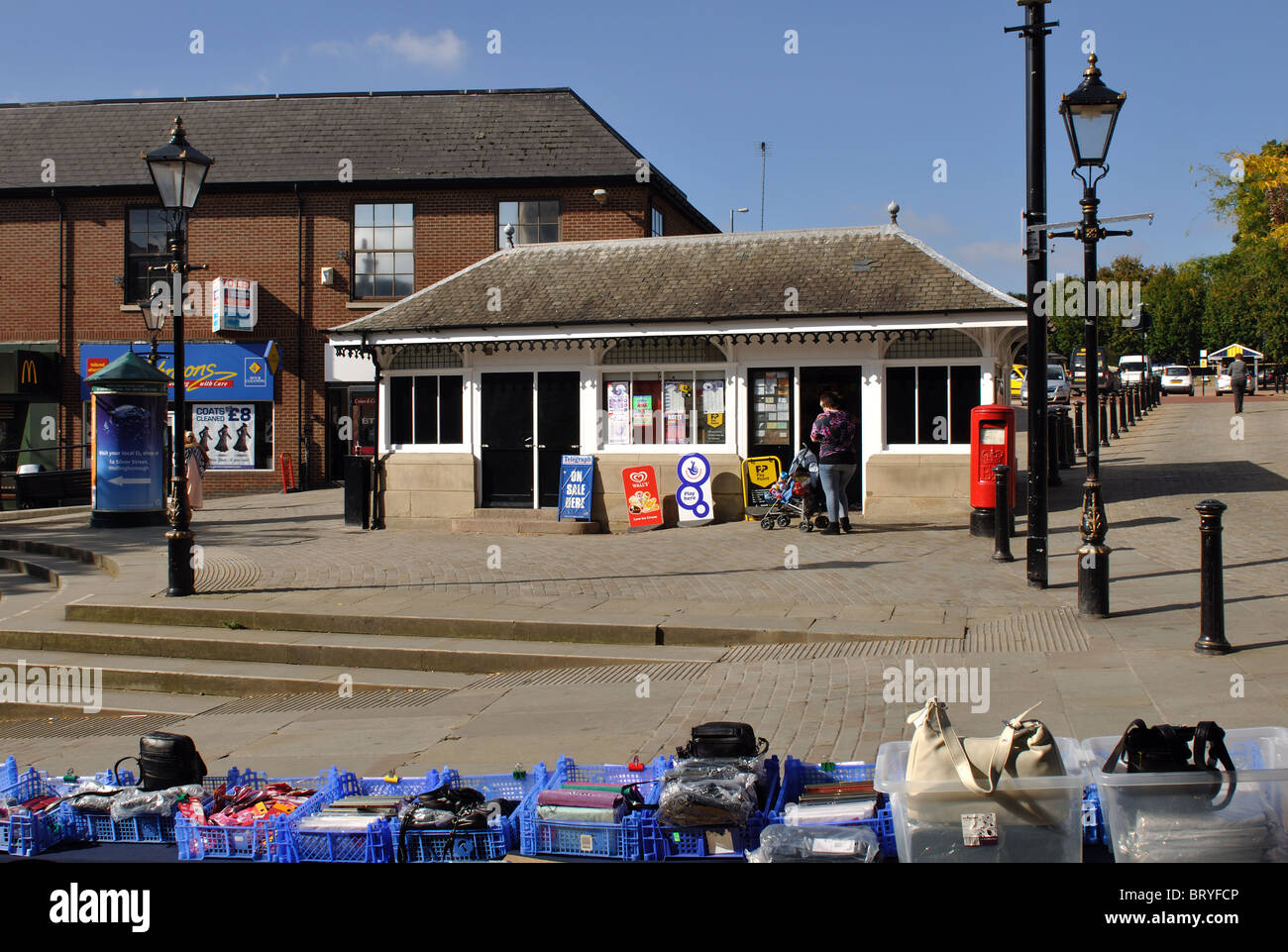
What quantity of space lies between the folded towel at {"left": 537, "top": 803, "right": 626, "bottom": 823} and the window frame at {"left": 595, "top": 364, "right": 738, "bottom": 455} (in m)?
12.8

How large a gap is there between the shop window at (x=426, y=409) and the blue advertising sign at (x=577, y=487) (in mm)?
2163

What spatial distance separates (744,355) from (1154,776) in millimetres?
13494

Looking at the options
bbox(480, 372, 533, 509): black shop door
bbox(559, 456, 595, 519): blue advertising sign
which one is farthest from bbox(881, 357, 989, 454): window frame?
bbox(480, 372, 533, 509): black shop door

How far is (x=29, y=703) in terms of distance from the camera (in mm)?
9008

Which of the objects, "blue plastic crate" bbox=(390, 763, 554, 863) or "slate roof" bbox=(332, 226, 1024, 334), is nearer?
"blue plastic crate" bbox=(390, 763, 554, 863)

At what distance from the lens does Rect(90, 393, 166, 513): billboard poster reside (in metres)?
17.9

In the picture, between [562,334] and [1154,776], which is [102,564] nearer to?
[562,334]

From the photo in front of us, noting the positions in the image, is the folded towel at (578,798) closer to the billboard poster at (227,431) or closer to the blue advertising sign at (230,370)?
the blue advertising sign at (230,370)

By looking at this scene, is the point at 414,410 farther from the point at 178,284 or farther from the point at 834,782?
the point at 834,782

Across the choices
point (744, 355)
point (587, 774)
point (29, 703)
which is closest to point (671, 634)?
point (587, 774)

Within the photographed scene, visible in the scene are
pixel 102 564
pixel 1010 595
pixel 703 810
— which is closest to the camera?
pixel 703 810

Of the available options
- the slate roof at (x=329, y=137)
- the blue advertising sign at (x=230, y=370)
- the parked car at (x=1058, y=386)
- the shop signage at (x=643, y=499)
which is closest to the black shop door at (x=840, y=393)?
the shop signage at (x=643, y=499)

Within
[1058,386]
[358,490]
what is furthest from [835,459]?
[1058,386]

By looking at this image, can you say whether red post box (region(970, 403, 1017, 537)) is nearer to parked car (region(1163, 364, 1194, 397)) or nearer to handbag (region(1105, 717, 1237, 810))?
handbag (region(1105, 717, 1237, 810))
